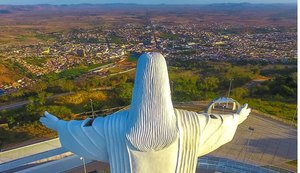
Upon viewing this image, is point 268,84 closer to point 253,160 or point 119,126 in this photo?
point 253,160

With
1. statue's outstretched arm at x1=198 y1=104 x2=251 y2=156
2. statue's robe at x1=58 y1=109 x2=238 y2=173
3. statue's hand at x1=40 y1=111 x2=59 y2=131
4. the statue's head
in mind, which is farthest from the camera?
statue's hand at x1=40 y1=111 x2=59 y2=131

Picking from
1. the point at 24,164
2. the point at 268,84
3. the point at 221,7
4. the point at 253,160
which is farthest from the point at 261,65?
the point at 221,7

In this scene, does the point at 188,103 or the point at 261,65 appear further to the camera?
the point at 261,65

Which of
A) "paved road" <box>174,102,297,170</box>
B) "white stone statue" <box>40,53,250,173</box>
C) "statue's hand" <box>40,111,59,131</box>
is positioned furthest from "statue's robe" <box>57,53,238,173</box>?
"paved road" <box>174,102,297,170</box>

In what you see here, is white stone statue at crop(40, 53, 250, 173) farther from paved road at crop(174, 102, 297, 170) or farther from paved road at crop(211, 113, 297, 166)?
paved road at crop(211, 113, 297, 166)

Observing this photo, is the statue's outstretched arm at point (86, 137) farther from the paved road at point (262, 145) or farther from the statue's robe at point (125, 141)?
the paved road at point (262, 145)

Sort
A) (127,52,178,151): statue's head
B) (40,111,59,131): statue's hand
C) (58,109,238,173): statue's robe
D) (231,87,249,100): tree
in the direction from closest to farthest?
1. (127,52,178,151): statue's head
2. (58,109,238,173): statue's robe
3. (40,111,59,131): statue's hand
4. (231,87,249,100): tree

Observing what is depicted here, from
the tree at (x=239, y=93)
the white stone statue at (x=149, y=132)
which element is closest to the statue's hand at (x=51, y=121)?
the white stone statue at (x=149, y=132)
